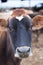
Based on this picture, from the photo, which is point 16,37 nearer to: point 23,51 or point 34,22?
point 23,51

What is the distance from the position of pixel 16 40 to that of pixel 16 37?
32 mm

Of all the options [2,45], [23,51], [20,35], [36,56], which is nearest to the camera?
[23,51]

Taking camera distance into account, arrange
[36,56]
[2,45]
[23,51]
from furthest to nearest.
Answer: [36,56] < [2,45] < [23,51]

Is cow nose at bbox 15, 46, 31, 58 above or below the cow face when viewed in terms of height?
below

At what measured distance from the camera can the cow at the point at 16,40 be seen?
217 centimetres

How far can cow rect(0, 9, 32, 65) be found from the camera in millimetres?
2172

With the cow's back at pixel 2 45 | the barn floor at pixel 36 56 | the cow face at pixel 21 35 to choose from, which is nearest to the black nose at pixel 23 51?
the cow face at pixel 21 35

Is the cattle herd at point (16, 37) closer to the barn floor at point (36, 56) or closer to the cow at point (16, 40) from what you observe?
the cow at point (16, 40)

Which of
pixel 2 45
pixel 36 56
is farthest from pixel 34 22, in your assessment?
pixel 36 56

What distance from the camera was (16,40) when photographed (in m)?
2.26

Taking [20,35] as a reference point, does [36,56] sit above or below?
below

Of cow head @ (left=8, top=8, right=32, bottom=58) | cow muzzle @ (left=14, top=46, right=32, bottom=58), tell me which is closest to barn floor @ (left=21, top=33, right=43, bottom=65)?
cow head @ (left=8, top=8, right=32, bottom=58)

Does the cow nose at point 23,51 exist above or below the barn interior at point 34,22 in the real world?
below

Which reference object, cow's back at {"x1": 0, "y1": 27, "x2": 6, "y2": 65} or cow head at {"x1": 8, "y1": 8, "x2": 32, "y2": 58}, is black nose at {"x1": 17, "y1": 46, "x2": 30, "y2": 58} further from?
cow's back at {"x1": 0, "y1": 27, "x2": 6, "y2": 65}
